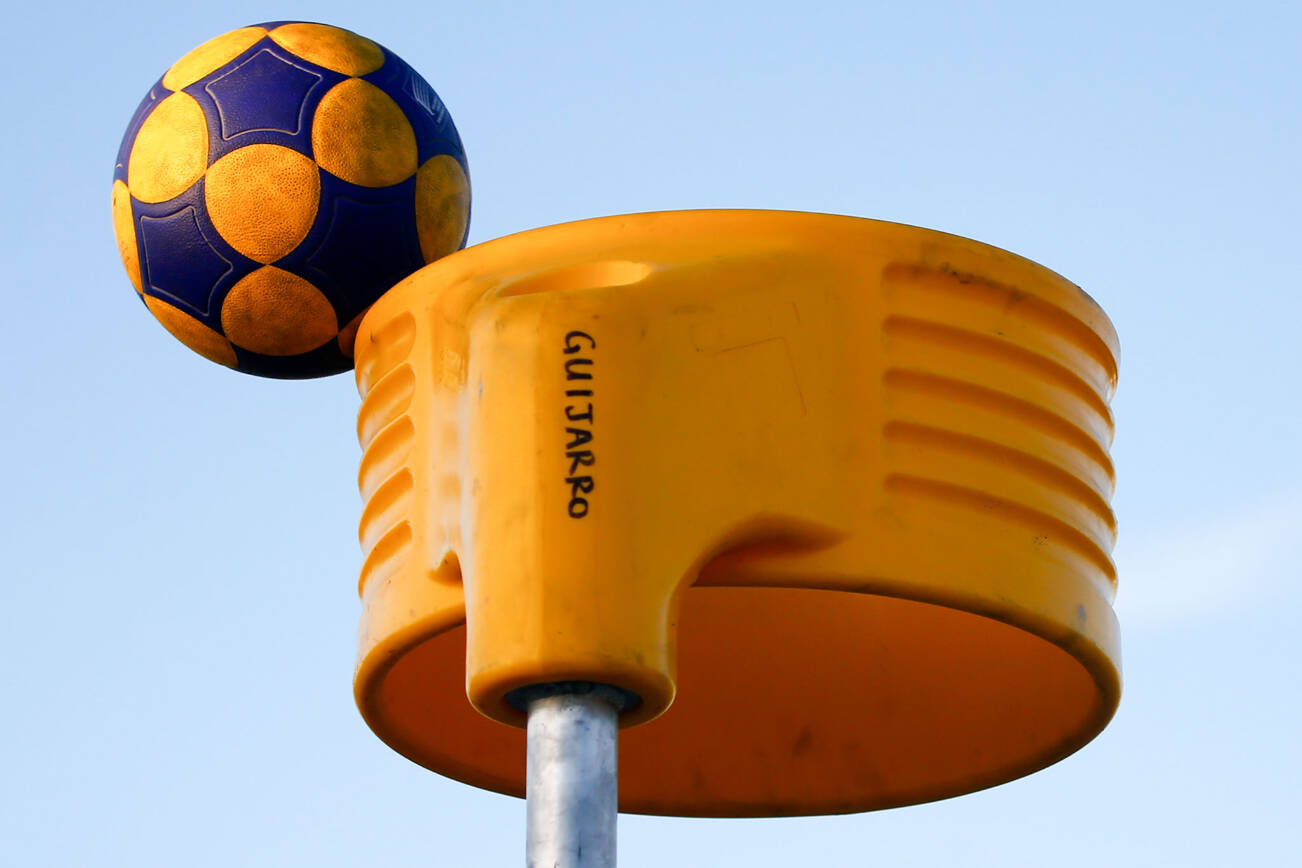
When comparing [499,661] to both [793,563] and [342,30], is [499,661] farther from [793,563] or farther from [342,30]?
[342,30]

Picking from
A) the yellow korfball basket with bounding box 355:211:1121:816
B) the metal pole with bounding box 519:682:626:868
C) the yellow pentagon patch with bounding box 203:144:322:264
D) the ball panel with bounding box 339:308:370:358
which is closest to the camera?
the metal pole with bounding box 519:682:626:868

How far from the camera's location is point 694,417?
6410mm

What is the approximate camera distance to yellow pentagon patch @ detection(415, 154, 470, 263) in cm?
772

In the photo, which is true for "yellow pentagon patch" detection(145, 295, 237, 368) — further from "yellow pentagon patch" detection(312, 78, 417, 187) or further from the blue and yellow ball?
"yellow pentagon patch" detection(312, 78, 417, 187)

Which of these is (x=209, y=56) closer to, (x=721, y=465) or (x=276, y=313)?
(x=276, y=313)

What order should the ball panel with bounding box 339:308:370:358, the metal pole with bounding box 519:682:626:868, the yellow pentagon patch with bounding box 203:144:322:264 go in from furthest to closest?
→ the ball panel with bounding box 339:308:370:358, the yellow pentagon patch with bounding box 203:144:322:264, the metal pole with bounding box 519:682:626:868

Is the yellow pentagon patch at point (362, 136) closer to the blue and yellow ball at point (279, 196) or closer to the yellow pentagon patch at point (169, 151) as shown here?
the blue and yellow ball at point (279, 196)

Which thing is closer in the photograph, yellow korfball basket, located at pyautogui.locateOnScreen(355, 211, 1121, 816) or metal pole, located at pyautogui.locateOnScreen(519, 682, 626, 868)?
metal pole, located at pyautogui.locateOnScreen(519, 682, 626, 868)

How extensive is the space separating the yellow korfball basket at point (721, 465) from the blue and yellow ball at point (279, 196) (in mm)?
374

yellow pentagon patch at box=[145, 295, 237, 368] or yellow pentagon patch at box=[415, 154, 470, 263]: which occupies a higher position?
yellow pentagon patch at box=[415, 154, 470, 263]

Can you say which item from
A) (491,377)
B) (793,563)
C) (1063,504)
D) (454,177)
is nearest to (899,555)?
(793,563)

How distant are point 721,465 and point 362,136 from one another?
1920 millimetres

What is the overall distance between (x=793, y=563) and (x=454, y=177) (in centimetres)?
211

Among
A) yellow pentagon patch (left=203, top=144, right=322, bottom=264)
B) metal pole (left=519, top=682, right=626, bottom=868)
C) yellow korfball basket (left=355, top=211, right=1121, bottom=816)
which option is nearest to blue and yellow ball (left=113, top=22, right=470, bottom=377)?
yellow pentagon patch (left=203, top=144, right=322, bottom=264)
